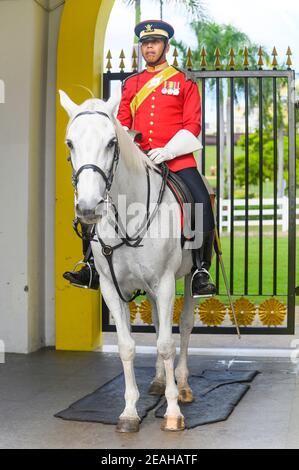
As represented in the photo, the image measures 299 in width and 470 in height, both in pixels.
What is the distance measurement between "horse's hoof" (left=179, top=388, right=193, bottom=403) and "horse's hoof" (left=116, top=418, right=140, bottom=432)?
0.87 m

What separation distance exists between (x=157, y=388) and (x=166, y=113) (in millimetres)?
2195

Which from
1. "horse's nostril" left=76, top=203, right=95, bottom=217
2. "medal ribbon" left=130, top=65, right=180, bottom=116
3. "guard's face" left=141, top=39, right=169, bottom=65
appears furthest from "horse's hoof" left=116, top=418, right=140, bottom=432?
"guard's face" left=141, top=39, right=169, bottom=65

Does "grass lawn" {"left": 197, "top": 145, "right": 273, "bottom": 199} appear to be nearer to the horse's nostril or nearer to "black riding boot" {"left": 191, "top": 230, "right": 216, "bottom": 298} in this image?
"black riding boot" {"left": 191, "top": 230, "right": 216, "bottom": 298}

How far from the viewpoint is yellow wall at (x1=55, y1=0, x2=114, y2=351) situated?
859cm

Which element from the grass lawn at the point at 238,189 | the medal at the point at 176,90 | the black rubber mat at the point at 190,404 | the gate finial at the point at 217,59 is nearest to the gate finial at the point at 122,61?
the gate finial at the point at 217,59

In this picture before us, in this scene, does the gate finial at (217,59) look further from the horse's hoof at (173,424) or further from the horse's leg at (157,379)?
the horse's hoof at (173,424)

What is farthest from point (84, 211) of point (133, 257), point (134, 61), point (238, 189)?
point (238, 189)

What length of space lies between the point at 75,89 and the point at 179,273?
9.75ft

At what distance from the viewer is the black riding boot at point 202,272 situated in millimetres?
6383

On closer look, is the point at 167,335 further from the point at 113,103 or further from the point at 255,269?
the point at 255,269

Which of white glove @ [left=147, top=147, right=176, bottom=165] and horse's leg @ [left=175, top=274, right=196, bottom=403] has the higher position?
white glove @ [left=147, top=147, right=176, bottom=165]

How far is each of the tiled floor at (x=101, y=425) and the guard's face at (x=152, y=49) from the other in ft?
8.59

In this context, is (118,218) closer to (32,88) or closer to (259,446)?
(259,446)

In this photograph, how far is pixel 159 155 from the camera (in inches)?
240
